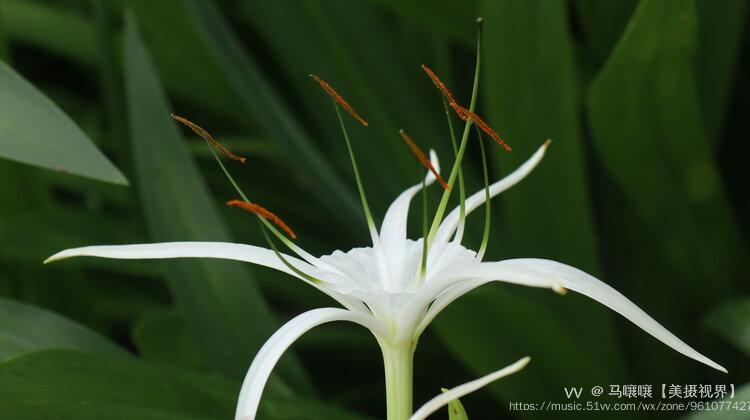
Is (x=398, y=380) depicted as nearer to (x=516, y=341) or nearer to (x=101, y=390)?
(x=101, y=390)

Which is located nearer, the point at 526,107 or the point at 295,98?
→ the point at 526,107

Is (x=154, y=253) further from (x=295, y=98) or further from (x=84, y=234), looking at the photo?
(x=295, y=98)

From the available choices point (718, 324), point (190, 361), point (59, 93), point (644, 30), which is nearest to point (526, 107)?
point (644, 30)

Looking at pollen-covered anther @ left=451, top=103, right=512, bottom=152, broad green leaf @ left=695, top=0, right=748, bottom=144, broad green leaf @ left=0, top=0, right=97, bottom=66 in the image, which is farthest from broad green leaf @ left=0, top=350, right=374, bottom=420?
broad green leaf @ left=0, top=0, right=97, bottom=66

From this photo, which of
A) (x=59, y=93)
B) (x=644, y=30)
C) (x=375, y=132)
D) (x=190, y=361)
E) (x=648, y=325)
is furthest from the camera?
(x=59, y=93)

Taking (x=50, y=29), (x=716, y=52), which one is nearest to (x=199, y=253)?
(x=716, y=52)

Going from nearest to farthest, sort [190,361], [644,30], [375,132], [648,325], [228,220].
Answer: [648,325]
[644,30]
[190,361]
[375,132]
[228,220]

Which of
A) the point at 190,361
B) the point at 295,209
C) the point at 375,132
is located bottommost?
the point at 190,361

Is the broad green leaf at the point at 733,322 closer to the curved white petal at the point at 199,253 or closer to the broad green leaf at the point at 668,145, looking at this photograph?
the broad green leaf at the point at 668,145
